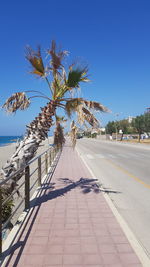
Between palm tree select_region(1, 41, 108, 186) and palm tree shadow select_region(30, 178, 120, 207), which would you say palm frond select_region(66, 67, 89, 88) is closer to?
palm tree select_region(1, 41, 108, 186)

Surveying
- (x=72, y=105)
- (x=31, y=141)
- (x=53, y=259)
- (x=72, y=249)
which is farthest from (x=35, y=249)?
(x=72, y=105)

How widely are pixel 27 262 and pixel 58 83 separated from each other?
14.0 feet

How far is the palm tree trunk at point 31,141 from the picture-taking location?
4473 mm

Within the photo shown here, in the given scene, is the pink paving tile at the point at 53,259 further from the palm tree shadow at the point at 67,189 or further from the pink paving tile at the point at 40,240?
the palm tree shadow at the point at 67,189

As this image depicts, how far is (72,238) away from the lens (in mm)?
3490

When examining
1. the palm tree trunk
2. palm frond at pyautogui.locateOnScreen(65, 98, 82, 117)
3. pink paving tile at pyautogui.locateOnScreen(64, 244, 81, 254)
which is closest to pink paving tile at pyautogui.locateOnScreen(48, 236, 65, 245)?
pink paving tile at pyautogui.locateOnScreen(64, 244, 81, 254)

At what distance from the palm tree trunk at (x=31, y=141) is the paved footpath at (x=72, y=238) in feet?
4.06

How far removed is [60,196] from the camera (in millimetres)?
6047

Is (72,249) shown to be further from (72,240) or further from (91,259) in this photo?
(91,259)

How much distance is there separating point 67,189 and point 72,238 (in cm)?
345

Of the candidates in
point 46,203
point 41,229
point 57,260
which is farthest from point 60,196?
point 57,260

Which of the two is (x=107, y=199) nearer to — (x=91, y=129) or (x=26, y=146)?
(x=91, y=129)

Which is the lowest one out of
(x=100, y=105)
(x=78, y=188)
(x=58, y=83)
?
(x=78, y=188)

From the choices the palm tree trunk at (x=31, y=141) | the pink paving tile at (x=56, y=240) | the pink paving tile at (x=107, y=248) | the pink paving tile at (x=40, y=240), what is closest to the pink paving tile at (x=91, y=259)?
the pink paving tile at (x=107, y=248)
